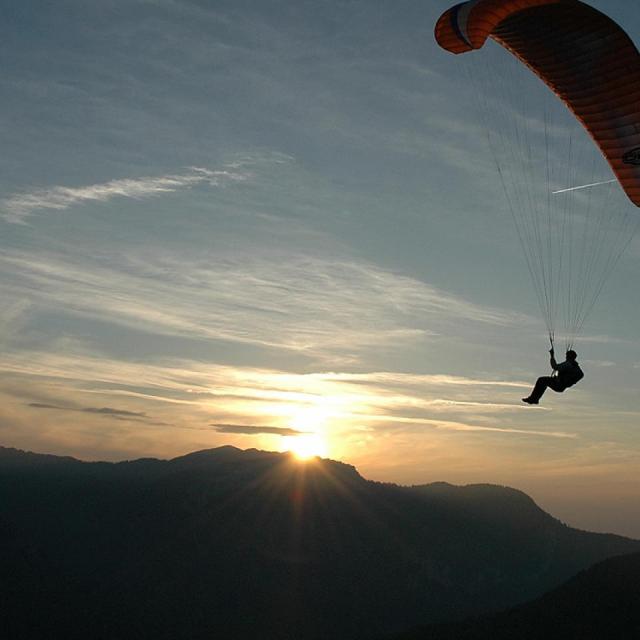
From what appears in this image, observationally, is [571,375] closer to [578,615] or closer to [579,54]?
[579,54]

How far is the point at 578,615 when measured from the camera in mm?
129625

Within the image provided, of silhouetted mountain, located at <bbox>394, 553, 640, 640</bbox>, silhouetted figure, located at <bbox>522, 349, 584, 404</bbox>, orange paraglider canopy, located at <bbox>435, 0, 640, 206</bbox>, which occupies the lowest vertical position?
silhouetted mountain, located at <bbox>394, 553, 640, 640</bbox>

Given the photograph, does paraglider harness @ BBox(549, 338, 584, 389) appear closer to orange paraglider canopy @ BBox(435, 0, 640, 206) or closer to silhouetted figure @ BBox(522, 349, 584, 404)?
silhouetted figure @ BBox(522, 349, 584, 404)

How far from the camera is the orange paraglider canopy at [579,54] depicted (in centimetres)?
2612

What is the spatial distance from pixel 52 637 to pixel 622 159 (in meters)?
198

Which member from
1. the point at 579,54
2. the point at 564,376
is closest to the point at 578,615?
the point at 564,376

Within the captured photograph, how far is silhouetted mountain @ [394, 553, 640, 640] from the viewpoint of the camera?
123062 mm

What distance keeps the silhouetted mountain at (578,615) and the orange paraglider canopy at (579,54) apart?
111125 millimetres

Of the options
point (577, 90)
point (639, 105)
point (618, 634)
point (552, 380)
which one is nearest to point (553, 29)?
point (577, 90)

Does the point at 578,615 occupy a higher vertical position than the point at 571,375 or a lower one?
lower

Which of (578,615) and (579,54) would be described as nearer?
(579,54)

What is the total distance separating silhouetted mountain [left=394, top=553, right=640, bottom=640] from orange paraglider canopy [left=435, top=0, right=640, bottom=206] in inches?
4375

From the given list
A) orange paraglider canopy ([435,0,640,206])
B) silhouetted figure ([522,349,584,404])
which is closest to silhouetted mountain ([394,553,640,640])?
silhouetted figure ([522,349,584,404])

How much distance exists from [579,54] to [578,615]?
12247cm
